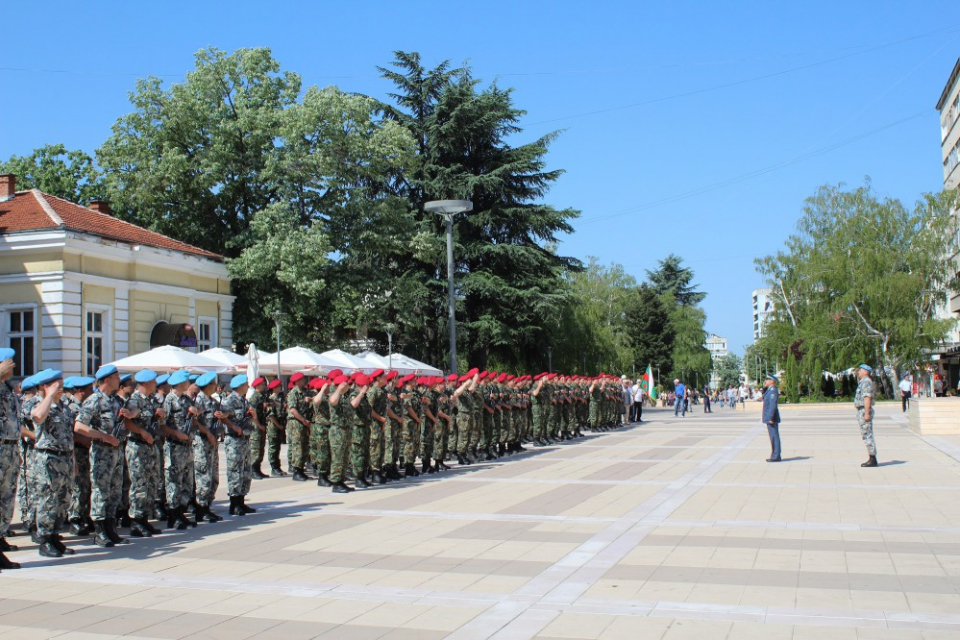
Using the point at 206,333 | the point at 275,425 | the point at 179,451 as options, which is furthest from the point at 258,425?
the point at 206,333

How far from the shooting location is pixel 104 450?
972cm

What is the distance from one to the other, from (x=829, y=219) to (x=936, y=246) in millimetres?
6582

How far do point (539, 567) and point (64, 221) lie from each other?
2476cm

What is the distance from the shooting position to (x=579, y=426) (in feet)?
91.0

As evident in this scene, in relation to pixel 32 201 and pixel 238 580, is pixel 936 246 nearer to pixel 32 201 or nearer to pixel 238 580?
pixel 32 201

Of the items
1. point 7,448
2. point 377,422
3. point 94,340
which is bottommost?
point 377,422

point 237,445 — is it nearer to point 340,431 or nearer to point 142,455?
point 142,455

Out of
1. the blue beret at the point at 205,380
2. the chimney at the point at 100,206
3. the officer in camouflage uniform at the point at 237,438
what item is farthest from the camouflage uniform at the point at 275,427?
the chimney at the point at 100,206

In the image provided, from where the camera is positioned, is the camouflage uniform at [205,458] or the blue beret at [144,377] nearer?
the blue beret at [144,377]

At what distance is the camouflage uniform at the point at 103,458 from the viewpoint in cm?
957

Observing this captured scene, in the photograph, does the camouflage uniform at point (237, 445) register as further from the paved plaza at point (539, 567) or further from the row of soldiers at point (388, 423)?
the row of soldiers at point (388, 423)

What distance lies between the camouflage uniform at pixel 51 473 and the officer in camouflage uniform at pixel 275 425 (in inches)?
329

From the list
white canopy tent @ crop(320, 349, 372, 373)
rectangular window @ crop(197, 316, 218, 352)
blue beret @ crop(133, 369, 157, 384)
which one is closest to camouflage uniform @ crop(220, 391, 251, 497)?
blue beret @ crop(133, 369, 157, 384)

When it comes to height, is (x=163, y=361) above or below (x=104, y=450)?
above
